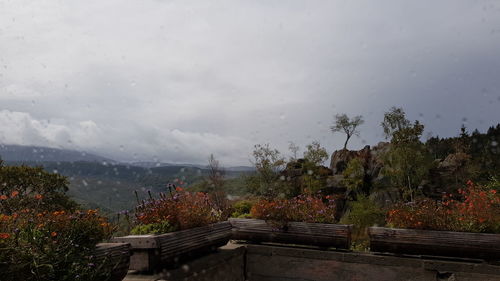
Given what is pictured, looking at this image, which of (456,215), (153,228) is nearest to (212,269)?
(153,228)

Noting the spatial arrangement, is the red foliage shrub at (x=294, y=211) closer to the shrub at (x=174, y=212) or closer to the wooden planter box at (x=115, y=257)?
the shrub at (x=174, y=212)

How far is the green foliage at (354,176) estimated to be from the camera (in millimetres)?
27312

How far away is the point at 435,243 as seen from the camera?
5637 mm

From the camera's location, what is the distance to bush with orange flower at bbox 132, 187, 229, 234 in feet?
16.1

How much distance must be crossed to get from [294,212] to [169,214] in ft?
8.46

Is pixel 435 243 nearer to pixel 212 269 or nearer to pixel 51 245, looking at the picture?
pixel 212 269

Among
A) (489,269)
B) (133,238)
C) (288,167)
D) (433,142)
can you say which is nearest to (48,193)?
(133,238)

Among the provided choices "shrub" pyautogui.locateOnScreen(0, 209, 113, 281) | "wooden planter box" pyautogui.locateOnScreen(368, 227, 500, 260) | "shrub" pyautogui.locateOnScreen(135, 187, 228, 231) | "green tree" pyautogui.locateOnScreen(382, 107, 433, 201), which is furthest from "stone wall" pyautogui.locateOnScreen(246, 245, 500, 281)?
"green tree" pyautogui.locateOnScreen(382, 107, 433, 201)

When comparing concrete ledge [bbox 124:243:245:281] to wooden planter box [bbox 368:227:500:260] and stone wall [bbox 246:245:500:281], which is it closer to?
stone wall [bbox 246:245:500:281]

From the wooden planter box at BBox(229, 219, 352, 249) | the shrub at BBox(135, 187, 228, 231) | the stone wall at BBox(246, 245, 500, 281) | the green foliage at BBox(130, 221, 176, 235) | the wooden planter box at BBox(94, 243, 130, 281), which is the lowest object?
the stone wall at BBox(246, 245, 500, 281)

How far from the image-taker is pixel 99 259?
368cm

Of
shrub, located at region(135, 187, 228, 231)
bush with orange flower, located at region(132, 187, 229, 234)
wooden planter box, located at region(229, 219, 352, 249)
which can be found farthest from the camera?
A: wooden planter box, located at region(229, 219, 352, 249)

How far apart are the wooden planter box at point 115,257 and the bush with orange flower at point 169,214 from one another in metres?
0.79

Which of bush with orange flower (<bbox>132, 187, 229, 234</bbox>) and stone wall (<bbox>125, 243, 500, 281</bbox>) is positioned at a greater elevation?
bush with orange flower (<bbox>132, 187, 229, 234</bbox>)
